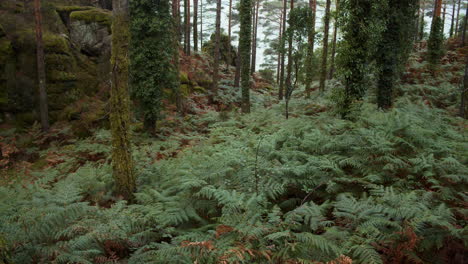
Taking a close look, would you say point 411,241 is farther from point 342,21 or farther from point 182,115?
point 182,115

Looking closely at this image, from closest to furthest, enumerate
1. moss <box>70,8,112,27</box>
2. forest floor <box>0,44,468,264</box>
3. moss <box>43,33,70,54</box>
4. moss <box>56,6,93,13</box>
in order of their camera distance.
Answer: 1. forest floor <box>0,44,468,264</box>
2. moss <box>43,33,70,54</box>
3. moss <box>70,8,112,27</box>
4. moss <box>56,6,93,13</box>

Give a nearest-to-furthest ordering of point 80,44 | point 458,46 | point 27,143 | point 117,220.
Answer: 1. point 117,220
2. point 27,143
3. point 80,44
4. point 458,46

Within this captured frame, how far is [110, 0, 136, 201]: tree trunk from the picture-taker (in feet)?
17.9

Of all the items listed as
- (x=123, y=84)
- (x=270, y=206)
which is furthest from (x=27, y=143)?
(x=270, y=206)

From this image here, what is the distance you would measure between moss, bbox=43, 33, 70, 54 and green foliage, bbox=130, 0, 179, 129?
522 cm

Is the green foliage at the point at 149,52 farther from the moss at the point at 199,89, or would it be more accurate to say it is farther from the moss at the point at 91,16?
the moss at the point at 199,89

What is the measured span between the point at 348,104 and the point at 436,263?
8624mm

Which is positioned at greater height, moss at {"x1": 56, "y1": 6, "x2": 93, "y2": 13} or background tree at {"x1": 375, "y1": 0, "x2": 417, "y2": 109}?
moss at {"x1": 56, "y1": 6, "x2": 93, "y2": 13}

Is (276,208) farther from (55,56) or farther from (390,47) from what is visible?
(55,56)

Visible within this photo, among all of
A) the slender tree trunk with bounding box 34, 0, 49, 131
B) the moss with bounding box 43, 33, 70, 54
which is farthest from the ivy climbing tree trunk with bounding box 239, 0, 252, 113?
the slender tree trunk with bounding box 34, 0, 49, 131

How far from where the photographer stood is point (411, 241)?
3072mm

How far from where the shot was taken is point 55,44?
14.6 m

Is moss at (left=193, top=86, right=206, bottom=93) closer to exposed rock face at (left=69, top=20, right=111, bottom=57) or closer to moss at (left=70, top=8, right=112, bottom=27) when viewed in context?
exposed rock face at (left=69, top=20, right=111, bottom=57)

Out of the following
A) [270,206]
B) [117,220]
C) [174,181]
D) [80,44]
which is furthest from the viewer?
[80,44]
